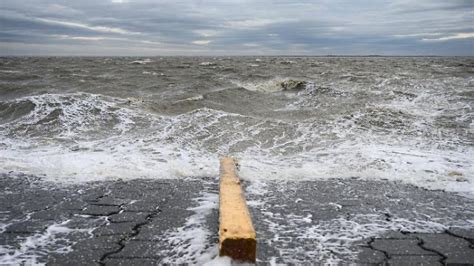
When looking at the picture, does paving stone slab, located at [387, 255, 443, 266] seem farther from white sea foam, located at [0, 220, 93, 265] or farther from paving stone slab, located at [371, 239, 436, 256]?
white sea foam, located at [0, 220, 93, 265]

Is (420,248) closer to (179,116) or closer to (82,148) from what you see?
(82,148)

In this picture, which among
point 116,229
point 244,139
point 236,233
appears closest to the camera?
point 236,233

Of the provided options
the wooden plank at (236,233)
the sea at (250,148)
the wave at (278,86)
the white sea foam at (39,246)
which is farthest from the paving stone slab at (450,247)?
the wave at (278,86)

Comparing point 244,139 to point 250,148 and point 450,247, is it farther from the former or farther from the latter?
point 450,247

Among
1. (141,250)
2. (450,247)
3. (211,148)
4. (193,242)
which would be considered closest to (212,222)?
(193,242)

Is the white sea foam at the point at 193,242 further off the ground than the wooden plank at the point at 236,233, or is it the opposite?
the wooden plank at the point at 236,233

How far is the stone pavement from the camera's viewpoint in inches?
98.1

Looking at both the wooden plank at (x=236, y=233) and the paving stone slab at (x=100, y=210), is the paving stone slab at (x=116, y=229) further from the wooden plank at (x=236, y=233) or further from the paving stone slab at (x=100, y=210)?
the wooden plank at (x=236, y=233)

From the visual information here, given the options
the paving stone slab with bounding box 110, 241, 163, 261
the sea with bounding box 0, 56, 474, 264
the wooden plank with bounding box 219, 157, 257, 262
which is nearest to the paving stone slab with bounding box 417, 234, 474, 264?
the sea with bounding box 0, 56, 474, 264

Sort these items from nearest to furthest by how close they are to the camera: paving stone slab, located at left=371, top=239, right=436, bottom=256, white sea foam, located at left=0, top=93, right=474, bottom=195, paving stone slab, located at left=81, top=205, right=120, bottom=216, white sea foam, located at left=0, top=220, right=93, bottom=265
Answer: white sea foam, located at left=0, top=220, right=93, bottom=265 → paving stone slab, located at left=371, top=239, right=436, bottom=256 → paving stone slab, located at left=81, top=205, right=120, bottom=216 → white sea foam, located at left=0, top=93, right=474, bottom=195

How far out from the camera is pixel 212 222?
9.91 ft

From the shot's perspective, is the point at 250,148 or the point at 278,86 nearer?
the point at 250,148

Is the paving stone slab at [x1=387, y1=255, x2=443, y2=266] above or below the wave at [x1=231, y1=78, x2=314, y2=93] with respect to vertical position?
below

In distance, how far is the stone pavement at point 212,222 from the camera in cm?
249
